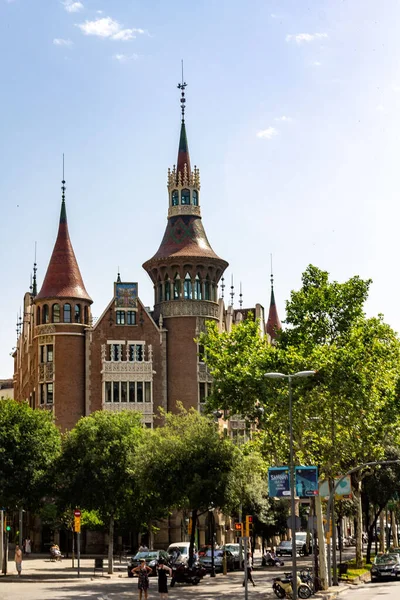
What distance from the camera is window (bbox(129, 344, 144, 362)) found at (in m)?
80.6

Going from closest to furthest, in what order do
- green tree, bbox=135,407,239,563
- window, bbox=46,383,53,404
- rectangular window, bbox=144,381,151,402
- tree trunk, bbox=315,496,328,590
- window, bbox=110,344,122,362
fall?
tree trunk, bbox=315,496,328,590 → green tree, bbox=135,407,239,563 → window, bbox=46,383,53,404 → rectangular window, bbox=144,381,151,402 → window, bbox=110,344,122,362

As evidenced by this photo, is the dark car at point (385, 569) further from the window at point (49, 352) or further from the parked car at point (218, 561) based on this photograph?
the window at point (49, 352)

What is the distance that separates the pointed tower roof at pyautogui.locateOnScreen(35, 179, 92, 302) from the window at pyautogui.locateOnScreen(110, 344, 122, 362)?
14.5ft

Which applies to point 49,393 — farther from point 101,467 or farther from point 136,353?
point 101,467

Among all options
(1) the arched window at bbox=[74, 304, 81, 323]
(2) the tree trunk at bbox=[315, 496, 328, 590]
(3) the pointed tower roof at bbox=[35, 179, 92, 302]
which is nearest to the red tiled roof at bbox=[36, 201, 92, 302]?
(3) the pointed tower roof at bbox=[35, 179, 92, 302]

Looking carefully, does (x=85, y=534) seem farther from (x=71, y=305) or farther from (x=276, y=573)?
(x=276, y=573)

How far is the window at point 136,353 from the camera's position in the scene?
80625 millimetres

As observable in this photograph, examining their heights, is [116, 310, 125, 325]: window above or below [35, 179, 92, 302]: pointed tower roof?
below

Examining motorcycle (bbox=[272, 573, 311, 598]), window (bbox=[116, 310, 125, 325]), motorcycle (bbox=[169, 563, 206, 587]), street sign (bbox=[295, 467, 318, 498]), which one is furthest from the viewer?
window (bbox=[116, 310, 125, 325])

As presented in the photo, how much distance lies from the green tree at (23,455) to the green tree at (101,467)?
1.70m

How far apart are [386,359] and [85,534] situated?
38363 mm

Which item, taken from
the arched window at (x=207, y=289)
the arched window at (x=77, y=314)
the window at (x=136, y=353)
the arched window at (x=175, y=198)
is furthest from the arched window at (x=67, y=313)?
the arched window at (x=175, y=198)

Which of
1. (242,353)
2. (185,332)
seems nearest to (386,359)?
(242,353)

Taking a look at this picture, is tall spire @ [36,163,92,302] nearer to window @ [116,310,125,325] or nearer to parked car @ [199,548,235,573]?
window @ [116,310,125,325]
